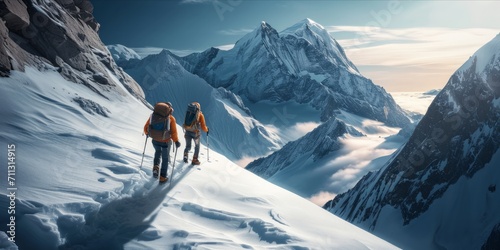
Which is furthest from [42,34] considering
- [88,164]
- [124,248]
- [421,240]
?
[421,240]

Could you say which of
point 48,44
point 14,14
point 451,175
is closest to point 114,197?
point 14,14

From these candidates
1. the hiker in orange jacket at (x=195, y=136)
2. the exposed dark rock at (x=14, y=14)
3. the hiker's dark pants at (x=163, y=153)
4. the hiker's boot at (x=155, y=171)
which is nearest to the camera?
the hiker's dark pants at (x=163, y=153)

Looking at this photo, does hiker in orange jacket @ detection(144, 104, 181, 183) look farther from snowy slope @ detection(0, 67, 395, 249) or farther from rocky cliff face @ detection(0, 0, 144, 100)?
rocky cliff face @ detection(0, 0, 144, 100)

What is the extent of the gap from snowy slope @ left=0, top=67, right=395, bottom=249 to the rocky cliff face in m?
5.27

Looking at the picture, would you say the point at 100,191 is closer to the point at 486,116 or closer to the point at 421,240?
the point at 421,240

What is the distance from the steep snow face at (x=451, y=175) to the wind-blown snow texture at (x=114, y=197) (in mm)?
60607

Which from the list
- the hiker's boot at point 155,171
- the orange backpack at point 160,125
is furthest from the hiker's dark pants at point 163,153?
the orange backpack at point 160,125

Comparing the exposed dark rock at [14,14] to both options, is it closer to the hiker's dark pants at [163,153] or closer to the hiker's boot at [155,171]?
the hiker's dark pants at [163,153]

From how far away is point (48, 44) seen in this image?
23469mm

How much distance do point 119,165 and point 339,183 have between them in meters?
190

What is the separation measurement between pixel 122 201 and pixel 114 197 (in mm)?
228

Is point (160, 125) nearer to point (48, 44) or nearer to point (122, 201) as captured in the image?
point (122, 201)

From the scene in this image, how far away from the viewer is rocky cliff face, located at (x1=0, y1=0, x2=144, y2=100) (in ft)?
62.1

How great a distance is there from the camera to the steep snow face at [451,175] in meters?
60.3
